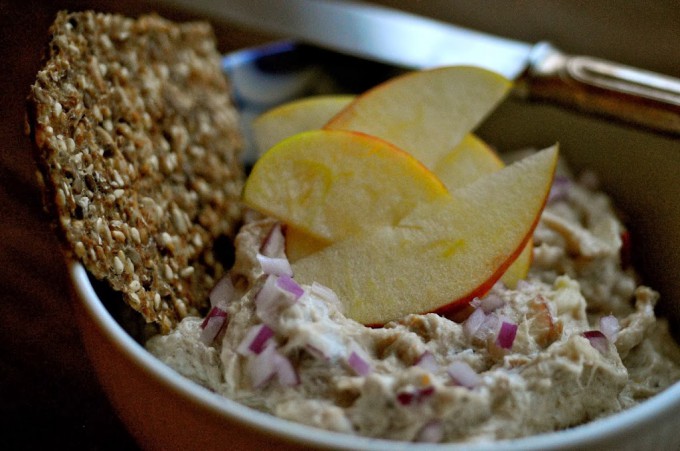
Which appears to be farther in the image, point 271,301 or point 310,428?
point 271,301

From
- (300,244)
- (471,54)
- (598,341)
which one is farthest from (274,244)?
(471,54)

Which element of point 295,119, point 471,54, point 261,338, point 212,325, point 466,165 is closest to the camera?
point 261,338

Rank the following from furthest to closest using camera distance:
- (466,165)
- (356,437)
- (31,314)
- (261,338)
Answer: (466,165) → (31,314) → (261,338) → (356,437)

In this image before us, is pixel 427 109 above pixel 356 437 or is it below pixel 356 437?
above

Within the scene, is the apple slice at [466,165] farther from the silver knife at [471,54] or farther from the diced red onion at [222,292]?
the diced red onion at [222,292]

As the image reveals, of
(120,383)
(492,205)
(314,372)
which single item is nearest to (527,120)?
(492,205)

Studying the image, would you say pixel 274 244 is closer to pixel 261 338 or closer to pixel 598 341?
pixel 261 338

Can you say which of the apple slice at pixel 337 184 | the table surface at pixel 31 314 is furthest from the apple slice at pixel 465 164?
the table surface at pixel 31 314
